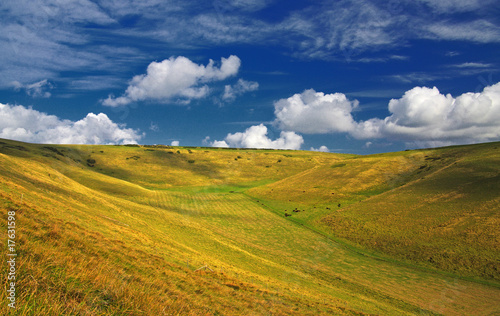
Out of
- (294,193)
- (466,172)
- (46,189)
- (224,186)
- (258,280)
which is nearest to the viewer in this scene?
(258,280)

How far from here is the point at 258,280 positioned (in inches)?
1073

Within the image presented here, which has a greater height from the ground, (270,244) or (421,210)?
(421,210)

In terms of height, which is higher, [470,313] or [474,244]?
[474,244]

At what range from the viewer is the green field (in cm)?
953

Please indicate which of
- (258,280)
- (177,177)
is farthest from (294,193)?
(258,280)

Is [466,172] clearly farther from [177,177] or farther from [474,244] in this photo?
[177,177]

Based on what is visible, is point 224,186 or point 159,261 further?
point 224,186

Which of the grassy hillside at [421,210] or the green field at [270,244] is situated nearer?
the green field at [270,244]

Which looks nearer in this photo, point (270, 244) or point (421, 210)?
point (270, 244)

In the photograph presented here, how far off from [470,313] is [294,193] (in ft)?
236

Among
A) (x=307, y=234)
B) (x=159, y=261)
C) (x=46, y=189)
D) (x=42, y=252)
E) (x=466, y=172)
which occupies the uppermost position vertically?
(x=466, y=172)

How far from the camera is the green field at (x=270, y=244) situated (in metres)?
9.53

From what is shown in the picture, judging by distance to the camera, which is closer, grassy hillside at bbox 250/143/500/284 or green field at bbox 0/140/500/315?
green field at bbox 0/140/500/315

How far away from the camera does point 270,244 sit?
51.9 m
